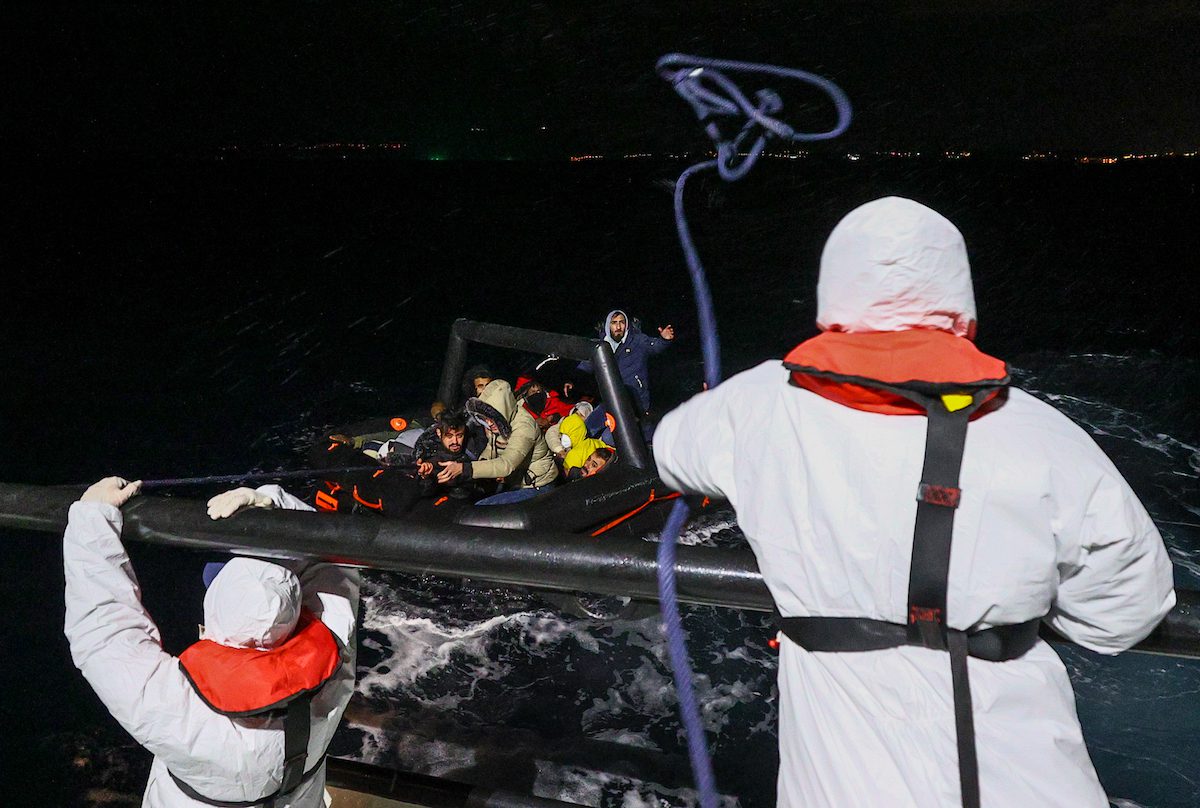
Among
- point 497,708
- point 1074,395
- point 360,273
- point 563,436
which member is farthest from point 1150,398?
point 360,273

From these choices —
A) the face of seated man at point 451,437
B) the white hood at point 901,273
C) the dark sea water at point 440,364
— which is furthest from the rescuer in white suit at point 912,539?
the face of seated man at point 451,437

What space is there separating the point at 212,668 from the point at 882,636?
1256 mm

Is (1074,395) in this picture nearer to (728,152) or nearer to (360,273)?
(728,152)

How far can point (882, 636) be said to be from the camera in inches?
49.7

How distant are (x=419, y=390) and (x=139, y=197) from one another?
2303 cm

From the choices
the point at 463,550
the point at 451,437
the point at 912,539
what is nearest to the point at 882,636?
the point at 912,539

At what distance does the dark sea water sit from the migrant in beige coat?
85cm

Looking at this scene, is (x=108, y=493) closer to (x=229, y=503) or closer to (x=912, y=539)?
(x=229, y=503)

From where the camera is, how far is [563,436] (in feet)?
21.7

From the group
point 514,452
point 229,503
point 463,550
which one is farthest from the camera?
point 514,452

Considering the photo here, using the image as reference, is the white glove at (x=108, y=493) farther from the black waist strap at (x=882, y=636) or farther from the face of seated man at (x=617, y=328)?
the face of seated man at (x=617, y=328)

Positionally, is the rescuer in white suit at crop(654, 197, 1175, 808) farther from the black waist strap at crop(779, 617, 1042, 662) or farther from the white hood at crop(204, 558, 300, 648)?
the white hood at crop(204, 558, 300, 648)

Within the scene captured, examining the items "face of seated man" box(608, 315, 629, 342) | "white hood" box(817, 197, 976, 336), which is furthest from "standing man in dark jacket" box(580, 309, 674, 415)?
"white hood" box(817, 197, 976, 336)

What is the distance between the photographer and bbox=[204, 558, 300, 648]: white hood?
1.76 meters
